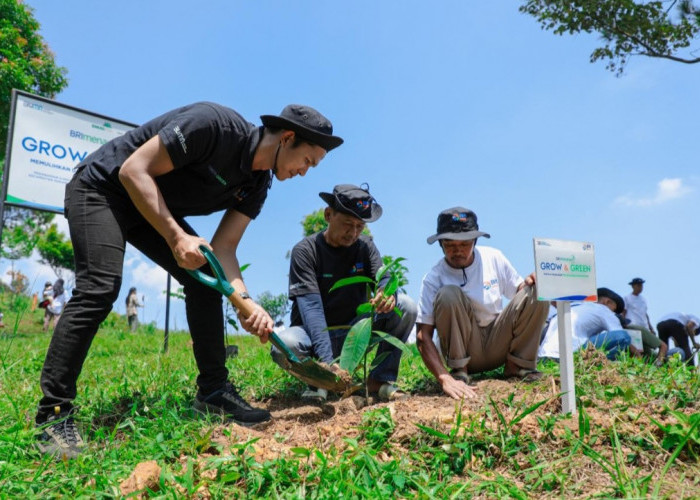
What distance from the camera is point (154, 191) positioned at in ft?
7.19

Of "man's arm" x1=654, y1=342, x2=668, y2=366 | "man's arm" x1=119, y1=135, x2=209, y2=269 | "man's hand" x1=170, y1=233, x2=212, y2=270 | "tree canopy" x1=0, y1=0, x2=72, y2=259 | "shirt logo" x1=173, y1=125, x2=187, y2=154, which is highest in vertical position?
"tree canopy" x1=0, y1=0, x2=72, y2=259

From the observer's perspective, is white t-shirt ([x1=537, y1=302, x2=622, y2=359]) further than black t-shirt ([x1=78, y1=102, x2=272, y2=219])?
Yes

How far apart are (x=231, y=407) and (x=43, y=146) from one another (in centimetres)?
469

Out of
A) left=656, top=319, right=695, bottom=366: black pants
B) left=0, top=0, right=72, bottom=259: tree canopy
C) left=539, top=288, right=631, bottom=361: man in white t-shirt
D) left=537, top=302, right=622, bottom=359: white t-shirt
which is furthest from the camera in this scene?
left=0, top=0, right=72, bottom=259: tree canopy

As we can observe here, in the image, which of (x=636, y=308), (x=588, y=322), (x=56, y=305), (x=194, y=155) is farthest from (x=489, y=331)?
(x=56, y=305)

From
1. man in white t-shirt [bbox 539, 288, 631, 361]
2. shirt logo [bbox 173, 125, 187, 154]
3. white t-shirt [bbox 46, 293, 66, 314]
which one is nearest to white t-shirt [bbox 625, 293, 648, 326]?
man in white t-shirt [bbox 539, 288, 631, 361]

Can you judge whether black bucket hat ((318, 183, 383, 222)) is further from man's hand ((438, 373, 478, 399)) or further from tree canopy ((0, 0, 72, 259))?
tree canopy ((0, 0, 72, 259))

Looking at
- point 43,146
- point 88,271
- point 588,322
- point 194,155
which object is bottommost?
point 588,322

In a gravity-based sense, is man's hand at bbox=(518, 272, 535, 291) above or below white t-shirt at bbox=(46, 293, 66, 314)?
above

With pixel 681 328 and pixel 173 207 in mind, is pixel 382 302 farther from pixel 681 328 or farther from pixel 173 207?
pixel 681 328

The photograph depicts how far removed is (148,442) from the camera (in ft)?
7.24

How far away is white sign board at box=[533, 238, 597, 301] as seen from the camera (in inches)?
88.9

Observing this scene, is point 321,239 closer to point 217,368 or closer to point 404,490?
point 217,368

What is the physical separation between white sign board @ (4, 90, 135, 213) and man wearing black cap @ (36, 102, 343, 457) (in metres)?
3.68
